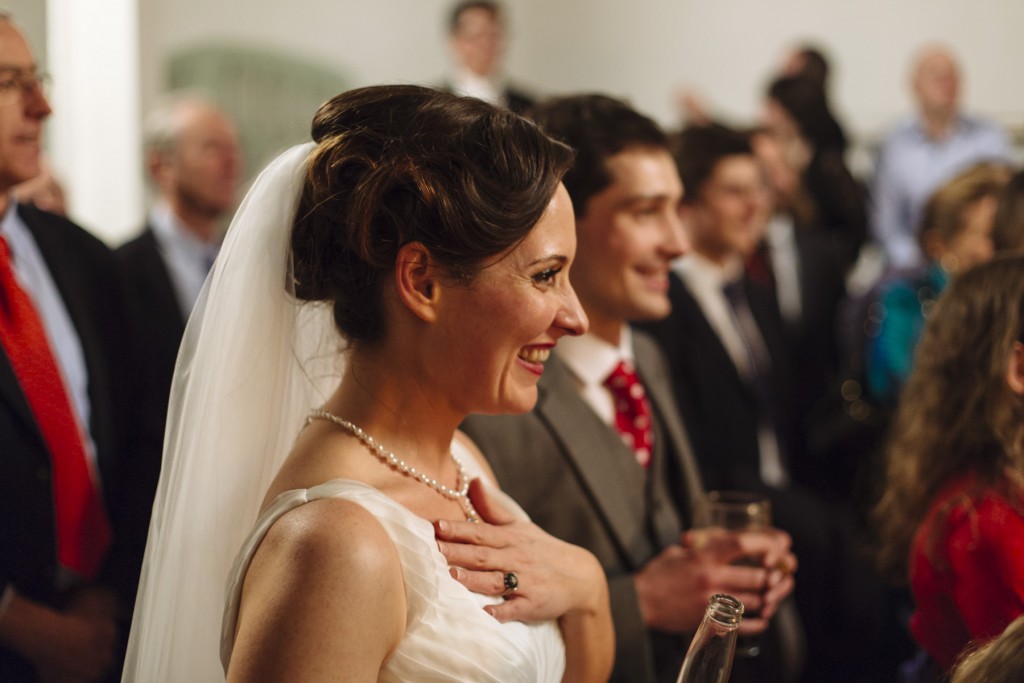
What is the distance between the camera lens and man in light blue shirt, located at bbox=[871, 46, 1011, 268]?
6.46 m

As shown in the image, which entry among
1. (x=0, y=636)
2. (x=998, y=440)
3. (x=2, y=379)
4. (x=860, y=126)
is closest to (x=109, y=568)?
(x=0, y=636)

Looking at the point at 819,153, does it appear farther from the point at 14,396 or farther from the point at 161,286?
the point at 14,396

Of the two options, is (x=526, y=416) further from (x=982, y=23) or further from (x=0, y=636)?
(x=982, y=23)

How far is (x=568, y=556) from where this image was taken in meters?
1.73

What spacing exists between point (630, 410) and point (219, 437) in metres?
1.04

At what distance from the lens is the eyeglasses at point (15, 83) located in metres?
2.06

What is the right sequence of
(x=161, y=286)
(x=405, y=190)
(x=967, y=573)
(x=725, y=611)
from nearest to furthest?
(x=725, y=611)
(x=405, y=190)
(x=967, y=573)
(x=161, y=286)

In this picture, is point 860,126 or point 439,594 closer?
point 439,594

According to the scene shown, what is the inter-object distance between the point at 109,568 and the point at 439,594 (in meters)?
1.13

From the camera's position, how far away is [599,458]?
220cm

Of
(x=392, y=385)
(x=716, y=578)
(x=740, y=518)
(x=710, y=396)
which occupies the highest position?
(x=392, y=385)

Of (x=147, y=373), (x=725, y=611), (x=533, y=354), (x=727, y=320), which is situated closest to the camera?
(x=725, y=611)

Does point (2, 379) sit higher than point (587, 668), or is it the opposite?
point (2, 379)


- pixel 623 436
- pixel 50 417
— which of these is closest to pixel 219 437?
pixel 50 417
